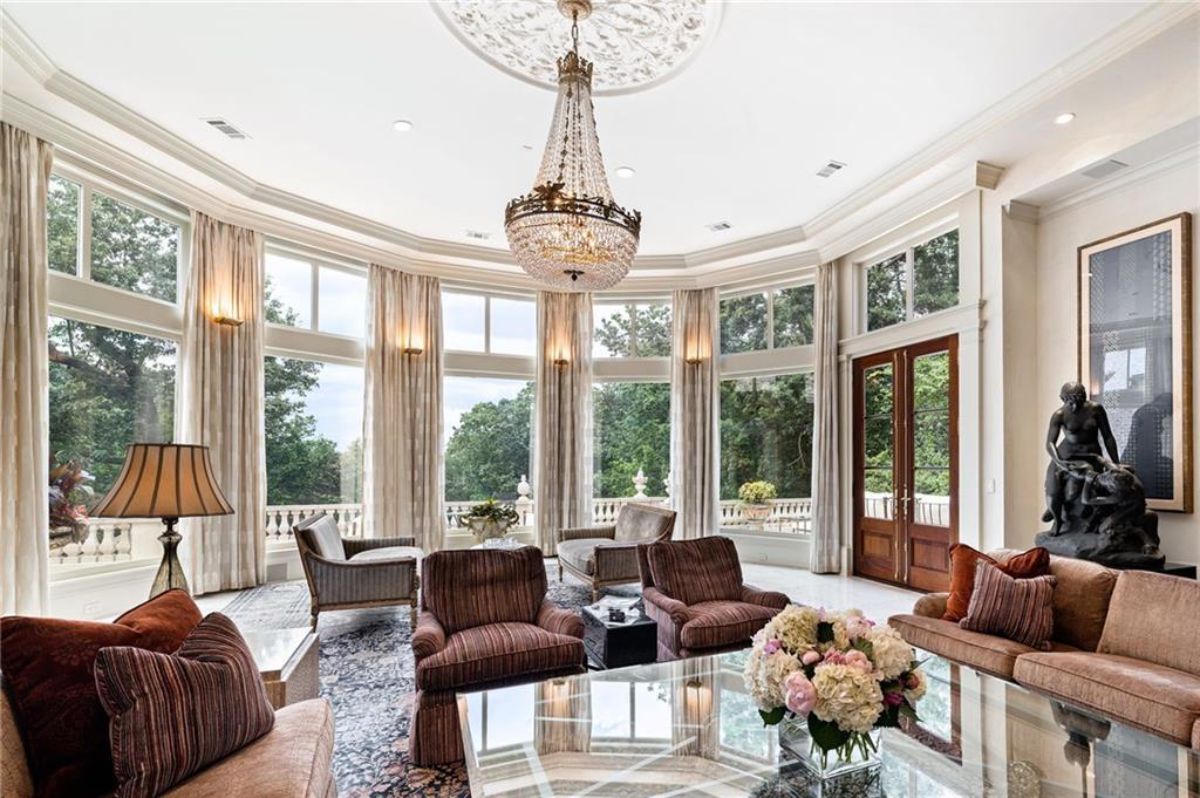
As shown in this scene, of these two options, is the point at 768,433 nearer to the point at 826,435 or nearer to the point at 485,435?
the point at 826,435

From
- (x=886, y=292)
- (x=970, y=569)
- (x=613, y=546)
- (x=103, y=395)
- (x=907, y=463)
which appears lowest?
(x=613, y=546)

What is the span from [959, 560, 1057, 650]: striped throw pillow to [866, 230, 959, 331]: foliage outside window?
3.30m

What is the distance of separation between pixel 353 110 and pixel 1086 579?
5585 mm

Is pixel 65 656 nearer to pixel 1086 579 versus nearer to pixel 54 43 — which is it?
pixel 54 43

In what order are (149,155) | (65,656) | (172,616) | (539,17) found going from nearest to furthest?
(65,656) < (172,616) < (539,17) < (149,155)

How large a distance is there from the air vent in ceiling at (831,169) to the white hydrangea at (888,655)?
4470 mm

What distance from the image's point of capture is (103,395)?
16.4ft

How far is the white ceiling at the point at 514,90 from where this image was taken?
11.1 feet

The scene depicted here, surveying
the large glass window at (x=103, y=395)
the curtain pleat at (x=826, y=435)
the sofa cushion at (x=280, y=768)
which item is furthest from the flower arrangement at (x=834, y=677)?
the large glass window at (x=103, y=395)

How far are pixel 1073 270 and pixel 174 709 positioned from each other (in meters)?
6.25

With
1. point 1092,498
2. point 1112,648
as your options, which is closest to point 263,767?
point 1112,648

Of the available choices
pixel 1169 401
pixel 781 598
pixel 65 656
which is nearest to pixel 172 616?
pixel 65 656

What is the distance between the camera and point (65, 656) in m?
1.60

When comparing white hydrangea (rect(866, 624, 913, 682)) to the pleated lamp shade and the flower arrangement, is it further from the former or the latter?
the pleated lamp shade
